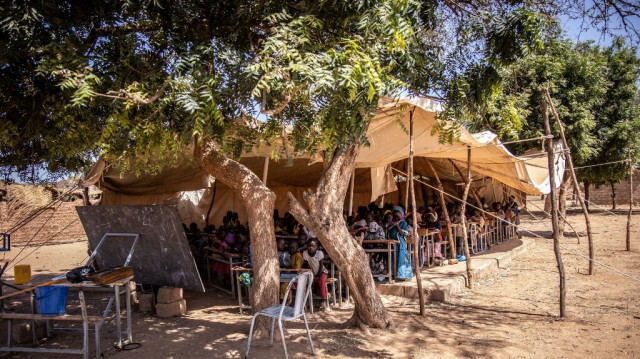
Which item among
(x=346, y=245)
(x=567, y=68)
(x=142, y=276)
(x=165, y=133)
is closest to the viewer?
(x=165, y=133)

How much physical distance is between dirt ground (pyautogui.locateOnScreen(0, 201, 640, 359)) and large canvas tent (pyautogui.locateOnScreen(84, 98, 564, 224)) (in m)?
2.36

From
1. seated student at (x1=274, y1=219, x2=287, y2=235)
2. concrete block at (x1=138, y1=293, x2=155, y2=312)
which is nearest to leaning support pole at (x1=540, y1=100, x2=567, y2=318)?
seated student at (x1=274, y1=219, x2=287, y2=235)

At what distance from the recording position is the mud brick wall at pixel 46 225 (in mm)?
16594

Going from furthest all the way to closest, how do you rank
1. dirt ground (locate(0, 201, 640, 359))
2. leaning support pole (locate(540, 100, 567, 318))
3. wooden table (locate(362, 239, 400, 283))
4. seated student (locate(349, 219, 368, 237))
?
seated student (locate(349, 219, 368, 237))
wooden table (locate(362, 239, 400, 283))
leaning support pole (locate(540, 100, 567, 318))
dirt ground (locate(0, 201, 640, 359))

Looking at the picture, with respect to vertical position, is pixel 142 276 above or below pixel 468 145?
below

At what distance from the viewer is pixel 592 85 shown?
14172 millimetres

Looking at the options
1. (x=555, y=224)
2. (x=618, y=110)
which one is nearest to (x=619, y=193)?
(x=618, y=110)

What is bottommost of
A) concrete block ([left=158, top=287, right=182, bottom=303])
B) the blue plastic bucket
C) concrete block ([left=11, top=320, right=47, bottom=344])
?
concrete block ([left=11, top=320, right=47, bottom=344])

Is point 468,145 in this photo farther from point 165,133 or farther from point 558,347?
point 165,133

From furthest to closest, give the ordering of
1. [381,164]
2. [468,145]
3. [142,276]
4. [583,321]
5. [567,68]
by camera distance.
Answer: [567,68] < [381,164] < [468,145] < [142,276] < [583,321]

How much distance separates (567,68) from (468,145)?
8424 millimetres

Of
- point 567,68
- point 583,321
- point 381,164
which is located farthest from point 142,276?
point 567,68

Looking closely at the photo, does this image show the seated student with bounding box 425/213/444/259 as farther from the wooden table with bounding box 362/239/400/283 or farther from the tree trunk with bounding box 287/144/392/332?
the tree trunk with bounding box 287/144/392/332

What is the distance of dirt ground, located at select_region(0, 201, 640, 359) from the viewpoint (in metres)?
5.06
